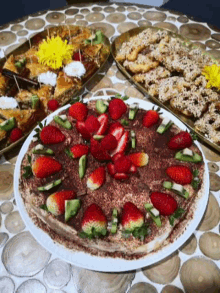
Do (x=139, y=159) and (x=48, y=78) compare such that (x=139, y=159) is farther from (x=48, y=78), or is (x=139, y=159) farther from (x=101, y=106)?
(x=48, y=78)

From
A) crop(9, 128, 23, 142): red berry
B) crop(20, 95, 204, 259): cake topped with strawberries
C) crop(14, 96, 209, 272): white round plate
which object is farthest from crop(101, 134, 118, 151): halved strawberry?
crop(9, 128, 23, 142): red berry

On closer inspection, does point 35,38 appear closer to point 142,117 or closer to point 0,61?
point 0,61

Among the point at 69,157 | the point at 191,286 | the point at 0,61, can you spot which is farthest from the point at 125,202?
the point at 0,61

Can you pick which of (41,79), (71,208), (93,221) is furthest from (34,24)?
(93,221)

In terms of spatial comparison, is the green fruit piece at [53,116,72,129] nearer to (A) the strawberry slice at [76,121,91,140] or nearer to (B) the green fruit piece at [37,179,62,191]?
(A) the strawberry slice at [76,121,91,140]

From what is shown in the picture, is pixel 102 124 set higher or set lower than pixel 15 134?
higher

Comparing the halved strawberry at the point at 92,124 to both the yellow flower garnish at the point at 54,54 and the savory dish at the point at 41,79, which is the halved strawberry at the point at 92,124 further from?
the yellow flower garnish at the point at 54,54

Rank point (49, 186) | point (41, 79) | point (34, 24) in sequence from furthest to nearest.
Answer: point (34, 24) → point (41, 79) → point (49, 186)
